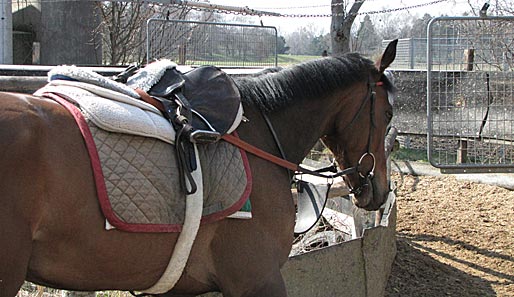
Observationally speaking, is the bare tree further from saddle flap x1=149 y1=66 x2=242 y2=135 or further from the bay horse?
saddle flap x1=149 y1=66 x2=242 y2=135

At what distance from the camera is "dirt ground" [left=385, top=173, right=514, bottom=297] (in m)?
5.74

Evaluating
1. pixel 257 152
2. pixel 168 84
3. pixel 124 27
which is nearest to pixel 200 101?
pixel 168 84

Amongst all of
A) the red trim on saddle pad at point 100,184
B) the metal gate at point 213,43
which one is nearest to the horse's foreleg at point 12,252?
the red trim on saddle pad at point 100,184

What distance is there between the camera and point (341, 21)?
955 cm

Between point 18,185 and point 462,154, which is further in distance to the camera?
point 462,154

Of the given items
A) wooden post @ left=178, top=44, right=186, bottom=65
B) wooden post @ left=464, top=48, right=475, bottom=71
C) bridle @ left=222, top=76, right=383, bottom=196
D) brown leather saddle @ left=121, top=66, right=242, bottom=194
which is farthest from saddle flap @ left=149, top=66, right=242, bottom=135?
wooden post @ left=178, top=44, right=186, bottom=65

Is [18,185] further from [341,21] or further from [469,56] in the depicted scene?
[341,21]

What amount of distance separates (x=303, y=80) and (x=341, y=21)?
20.9 feet

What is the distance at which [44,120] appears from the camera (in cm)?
244

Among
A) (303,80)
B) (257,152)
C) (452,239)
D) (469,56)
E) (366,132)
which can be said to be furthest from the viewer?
(469,56)

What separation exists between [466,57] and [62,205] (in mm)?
5700

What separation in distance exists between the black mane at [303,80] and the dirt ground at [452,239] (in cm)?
262

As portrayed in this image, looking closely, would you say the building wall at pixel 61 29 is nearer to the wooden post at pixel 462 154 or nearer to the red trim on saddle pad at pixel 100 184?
the wooden post at pixel 462 154

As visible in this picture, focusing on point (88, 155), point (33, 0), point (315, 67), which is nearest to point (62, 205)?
point (88, 155)
